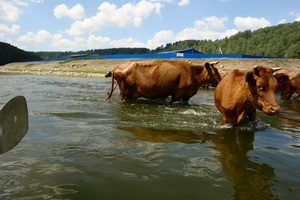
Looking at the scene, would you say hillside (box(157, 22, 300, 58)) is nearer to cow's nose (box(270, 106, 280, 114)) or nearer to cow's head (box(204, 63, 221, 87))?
cow's head (box(204, 63, 221, 87))

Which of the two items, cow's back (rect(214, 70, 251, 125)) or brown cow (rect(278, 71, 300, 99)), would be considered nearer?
cow's back (rect(214, 70, 251, 125))

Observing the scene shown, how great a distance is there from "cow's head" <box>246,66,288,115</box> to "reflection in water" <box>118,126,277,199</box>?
91 cm

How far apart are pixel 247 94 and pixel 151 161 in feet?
10.2

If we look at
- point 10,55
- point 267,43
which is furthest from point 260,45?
point 10,55

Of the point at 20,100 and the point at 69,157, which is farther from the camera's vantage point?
the point at 69,157

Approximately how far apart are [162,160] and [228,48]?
14426 cm

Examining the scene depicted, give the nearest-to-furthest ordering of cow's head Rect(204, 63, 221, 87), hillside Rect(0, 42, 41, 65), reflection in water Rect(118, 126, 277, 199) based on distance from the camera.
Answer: reflection in water Rect(118, 126, 277, 199)
cow's head Rect(204, 63, 221, 87)
hillside Rect(0, 42, 41, 65)

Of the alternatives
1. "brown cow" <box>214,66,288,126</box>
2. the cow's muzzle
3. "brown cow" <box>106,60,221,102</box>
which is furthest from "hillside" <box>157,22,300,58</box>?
the cow's muzzle

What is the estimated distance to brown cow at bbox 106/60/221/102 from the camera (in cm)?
1223

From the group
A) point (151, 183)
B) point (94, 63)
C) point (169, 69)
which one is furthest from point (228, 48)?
point (151, 183)

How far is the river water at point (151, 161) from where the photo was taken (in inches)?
142

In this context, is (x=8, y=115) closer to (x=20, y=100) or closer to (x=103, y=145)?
(x=20, y=100)

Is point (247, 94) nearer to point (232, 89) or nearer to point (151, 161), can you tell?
point (232, 89)

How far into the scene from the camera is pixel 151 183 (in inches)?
151
